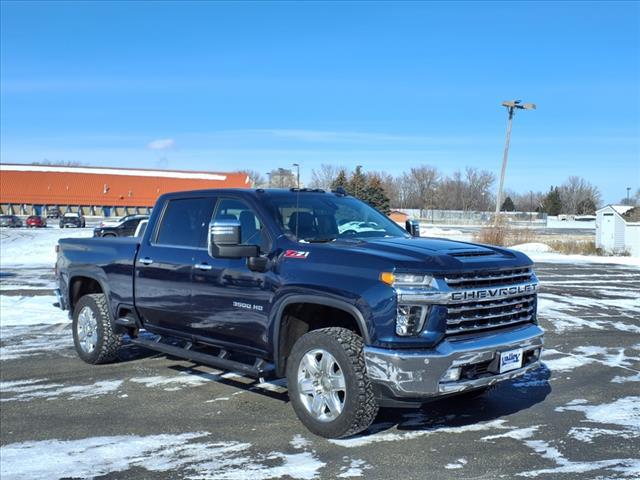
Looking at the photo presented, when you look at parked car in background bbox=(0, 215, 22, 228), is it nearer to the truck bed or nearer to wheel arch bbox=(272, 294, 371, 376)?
the truck bed

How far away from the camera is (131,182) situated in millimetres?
82500

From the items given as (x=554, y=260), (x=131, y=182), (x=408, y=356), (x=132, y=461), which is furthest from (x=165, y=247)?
(x=131, y=182)

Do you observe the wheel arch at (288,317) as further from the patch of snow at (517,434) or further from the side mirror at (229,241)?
the patch of snow at (517,434)

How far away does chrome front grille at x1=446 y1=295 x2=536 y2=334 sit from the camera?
15.2 ft

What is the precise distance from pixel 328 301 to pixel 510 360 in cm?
150

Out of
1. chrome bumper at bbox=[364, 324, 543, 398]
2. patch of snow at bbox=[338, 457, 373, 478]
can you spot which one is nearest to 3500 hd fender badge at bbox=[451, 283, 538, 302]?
chrome bumper at bbox=[364, 324, 543, 398]

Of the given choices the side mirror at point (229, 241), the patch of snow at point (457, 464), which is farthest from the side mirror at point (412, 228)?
the patch of snow at point (457, 464)

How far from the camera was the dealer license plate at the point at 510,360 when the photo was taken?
191 inches

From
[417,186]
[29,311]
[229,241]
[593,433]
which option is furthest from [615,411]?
[417,186]

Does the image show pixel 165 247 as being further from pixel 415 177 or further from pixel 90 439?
pixel 415 177

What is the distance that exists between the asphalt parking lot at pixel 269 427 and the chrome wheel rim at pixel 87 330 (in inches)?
9.9

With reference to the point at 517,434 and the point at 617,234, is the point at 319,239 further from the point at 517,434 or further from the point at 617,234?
the point at 617,234

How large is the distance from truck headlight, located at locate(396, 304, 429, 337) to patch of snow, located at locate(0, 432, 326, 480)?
1108mm

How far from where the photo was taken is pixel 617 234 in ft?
99.2
